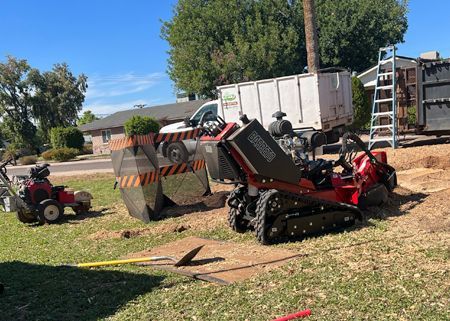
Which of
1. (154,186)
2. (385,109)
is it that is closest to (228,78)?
(385,109)

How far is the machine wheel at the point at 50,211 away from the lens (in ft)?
32.2

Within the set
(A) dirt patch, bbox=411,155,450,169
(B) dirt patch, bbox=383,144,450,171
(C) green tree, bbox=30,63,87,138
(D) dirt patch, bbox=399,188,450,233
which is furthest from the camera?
(C) green tree, bbox=30,63,87,138

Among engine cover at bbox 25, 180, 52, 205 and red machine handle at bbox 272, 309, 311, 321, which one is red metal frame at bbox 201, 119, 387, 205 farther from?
engine cover at bbox 25, 180, 52, 205

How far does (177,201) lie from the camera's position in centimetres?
1015

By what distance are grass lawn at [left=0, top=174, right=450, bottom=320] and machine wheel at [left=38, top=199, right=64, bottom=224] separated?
2580mm

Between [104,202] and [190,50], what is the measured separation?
81.5 ft

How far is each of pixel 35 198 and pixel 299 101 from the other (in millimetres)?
9028

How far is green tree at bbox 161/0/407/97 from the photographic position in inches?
1332

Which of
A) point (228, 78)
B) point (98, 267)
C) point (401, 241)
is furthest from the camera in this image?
point (228, 78)

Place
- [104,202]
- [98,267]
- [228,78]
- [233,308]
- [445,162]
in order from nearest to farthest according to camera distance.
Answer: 1. [233,308]
2. [98,267]
3. [445,162]
4. [104,202]
5. [228,78]

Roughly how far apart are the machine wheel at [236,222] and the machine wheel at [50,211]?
4.52 m

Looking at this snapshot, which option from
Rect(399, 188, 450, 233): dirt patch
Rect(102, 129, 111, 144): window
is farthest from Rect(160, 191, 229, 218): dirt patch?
Rect(102, 129, 111, 144): window

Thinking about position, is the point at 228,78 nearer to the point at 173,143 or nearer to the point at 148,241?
the point at 173,143

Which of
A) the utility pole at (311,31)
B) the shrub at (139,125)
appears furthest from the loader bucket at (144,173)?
the shrub at (139,125)
